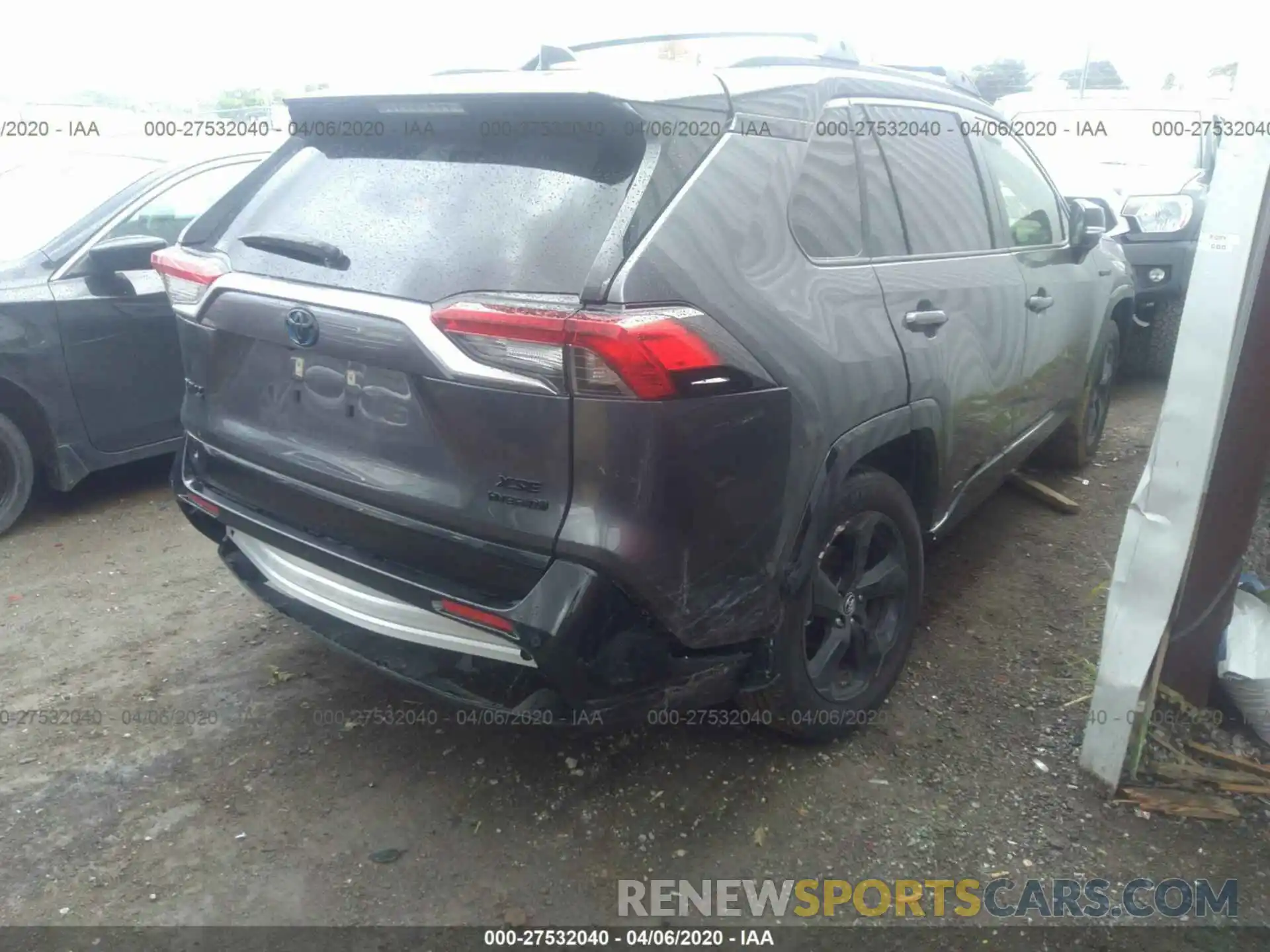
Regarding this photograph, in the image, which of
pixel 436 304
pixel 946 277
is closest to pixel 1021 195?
pixel 946 277

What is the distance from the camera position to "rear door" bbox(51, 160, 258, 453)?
166 inches

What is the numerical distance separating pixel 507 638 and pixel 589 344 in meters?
0.65

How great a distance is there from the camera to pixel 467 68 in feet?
8.82

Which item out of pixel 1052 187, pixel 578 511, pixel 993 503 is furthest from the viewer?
pixel 993 503

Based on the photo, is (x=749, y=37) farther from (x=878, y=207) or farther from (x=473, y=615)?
(x=473, y=615)

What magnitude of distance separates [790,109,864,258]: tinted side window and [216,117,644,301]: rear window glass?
0.57m

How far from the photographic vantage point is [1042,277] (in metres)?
3.85

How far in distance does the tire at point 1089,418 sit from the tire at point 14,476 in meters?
4.77

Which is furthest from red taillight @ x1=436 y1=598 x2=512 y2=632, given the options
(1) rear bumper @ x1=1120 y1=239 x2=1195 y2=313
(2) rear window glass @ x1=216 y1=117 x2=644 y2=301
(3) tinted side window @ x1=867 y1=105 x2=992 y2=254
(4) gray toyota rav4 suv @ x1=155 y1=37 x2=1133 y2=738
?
(1) rear bumper @ x1=1120 y1=239 x2=1195 y2=313

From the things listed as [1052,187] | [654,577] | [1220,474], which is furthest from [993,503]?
[654,577]

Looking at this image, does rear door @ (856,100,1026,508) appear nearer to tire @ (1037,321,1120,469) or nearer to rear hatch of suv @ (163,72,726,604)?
rear hatch of suv @ (163,72,726,604)

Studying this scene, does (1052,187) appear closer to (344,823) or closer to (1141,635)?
(1141,635)

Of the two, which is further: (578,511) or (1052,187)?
(1052,187)

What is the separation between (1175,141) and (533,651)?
24.9 ft
